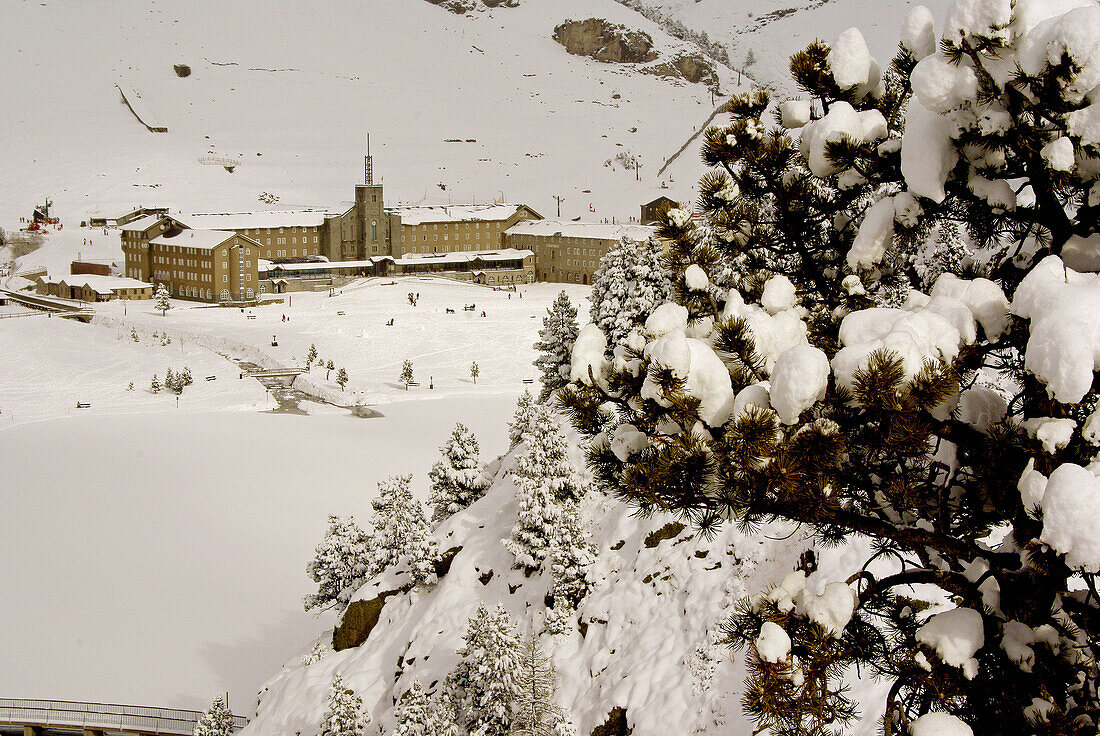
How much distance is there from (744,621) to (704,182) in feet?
9.52

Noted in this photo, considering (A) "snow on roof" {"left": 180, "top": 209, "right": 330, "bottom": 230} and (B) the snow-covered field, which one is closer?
(B) the snow-covered field

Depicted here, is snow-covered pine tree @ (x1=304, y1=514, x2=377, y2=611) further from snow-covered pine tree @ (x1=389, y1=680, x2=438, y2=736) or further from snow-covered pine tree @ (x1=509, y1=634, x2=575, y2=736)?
snow-covered pine tree @ (x1=509, y1=634, x2=575, y2=736)

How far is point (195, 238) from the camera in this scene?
77750 millimetres

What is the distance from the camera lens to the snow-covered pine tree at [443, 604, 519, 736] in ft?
44.7

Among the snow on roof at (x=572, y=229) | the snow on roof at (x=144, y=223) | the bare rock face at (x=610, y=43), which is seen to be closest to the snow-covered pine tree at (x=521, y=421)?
the snow on roof at (x=572, y=229)

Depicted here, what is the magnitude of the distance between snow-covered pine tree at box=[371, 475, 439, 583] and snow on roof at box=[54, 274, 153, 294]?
57153 mm

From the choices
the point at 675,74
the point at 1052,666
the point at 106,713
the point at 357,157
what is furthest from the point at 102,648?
the point at 675,74

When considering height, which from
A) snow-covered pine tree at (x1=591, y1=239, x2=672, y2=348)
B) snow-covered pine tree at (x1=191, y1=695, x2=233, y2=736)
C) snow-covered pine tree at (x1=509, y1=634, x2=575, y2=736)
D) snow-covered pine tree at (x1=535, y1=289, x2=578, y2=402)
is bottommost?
snow-covered pine tree at (x1=191, y1=695, x2=233, y2=736)

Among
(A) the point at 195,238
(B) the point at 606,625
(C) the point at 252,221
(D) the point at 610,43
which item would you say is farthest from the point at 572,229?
(D) the point at 610,43

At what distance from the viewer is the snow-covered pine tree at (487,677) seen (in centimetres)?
1361

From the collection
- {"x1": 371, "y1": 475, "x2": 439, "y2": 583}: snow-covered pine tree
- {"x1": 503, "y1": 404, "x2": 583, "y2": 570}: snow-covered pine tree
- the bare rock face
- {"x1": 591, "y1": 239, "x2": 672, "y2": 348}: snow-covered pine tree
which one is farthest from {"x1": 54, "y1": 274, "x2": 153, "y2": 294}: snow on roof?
the bare rock face

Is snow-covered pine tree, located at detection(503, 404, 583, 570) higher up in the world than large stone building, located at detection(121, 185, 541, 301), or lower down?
lower down

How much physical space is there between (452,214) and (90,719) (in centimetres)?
7962

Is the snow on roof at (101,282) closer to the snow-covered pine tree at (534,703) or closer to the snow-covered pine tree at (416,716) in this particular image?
the snow-covered pine tree at (416,716)
